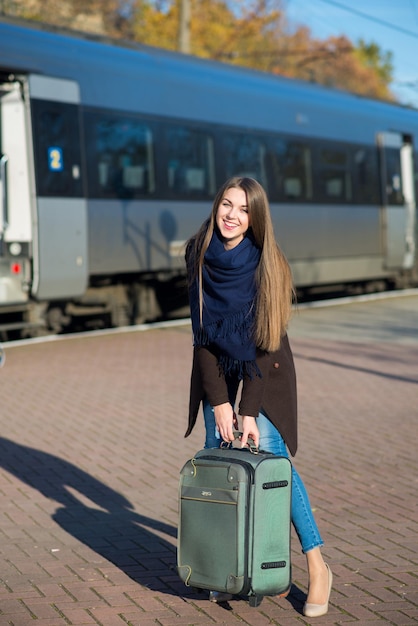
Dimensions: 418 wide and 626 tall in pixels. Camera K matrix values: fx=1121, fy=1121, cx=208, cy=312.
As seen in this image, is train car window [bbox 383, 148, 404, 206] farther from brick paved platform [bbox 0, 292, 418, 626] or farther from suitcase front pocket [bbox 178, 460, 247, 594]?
suitcase front pocket [bbox 178, 460, 247, 594]

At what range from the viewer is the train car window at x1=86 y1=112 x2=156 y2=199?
45.3 feet

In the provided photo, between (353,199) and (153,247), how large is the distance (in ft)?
19.7

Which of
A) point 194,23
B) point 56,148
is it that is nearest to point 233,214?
point 56,148

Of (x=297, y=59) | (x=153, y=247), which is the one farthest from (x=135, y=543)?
(x=297, y=59)

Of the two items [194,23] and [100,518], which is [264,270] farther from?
[194,23]

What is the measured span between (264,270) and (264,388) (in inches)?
18.1

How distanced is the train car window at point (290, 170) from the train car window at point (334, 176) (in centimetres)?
38

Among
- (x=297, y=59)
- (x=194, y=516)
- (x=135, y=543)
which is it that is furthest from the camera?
(x=297, y=59)

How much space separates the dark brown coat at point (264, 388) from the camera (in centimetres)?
434

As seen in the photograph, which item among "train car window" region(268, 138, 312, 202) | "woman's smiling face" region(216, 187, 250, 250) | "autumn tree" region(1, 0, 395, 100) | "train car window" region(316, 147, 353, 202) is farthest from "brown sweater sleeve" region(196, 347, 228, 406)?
"autumn tree" region(1, 0, 395, 100)

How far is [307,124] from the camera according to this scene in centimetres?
1839

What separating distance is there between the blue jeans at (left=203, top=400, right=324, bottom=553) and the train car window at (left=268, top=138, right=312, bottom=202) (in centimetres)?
1307

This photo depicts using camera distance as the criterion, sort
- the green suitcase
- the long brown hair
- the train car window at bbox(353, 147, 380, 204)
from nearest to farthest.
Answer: the green suitcase → the long brown hair → the train car window at bbox(353, 147, 380, 204)

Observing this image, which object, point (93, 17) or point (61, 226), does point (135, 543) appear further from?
point (93, 17)
